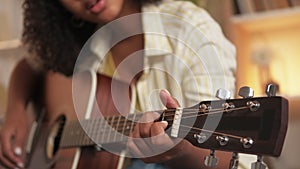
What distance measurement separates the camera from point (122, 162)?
3.63 ft

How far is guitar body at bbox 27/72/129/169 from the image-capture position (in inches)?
45.7

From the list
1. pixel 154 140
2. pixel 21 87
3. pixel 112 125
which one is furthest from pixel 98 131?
pixel 21 87

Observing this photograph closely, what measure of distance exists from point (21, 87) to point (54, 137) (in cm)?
31

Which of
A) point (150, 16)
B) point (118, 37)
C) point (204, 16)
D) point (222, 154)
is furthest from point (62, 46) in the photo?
point (222, 154)

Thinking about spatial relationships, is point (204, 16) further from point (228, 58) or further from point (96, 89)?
point (96, 89)

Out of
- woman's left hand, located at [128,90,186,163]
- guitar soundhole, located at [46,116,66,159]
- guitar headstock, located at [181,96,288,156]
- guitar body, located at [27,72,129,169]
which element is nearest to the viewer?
guitar headstock, located at [181,96,288,156]

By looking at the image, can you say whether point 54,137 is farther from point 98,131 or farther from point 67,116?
point 98,131

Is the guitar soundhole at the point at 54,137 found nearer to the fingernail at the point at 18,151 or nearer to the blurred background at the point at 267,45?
the fingernail at the point at 18,151

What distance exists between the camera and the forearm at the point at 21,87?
1567mm

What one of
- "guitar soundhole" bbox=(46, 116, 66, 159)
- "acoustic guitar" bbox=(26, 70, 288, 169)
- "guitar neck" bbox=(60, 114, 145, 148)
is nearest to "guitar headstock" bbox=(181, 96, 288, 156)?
"acoustic guitar" bbox=(26, 70, 288, 169)

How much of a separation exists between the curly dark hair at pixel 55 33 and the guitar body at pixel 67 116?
0.17ft

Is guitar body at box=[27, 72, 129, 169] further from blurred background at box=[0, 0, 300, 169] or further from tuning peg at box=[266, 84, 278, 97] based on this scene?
blurred background at box=[0, 0, 300, 169]

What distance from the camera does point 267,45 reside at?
2043 mm

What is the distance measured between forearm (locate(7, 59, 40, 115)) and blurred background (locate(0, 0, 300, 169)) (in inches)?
12.0
